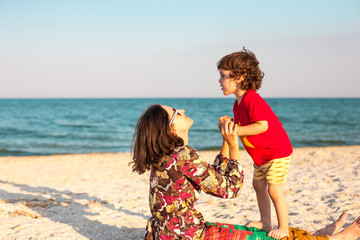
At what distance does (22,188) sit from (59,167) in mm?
2648

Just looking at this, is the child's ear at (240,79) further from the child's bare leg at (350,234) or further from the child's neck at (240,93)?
→ the child's bare leg at (350,234)

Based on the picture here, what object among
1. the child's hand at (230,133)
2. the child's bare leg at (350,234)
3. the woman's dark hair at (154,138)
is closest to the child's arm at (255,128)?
the child's hand at (230,133)

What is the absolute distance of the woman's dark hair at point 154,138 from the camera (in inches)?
89.1

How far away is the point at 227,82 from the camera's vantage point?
9.45 feet

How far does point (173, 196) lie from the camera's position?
2.32m

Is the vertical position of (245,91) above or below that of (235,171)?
above

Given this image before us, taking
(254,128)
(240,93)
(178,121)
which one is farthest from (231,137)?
(240,93)

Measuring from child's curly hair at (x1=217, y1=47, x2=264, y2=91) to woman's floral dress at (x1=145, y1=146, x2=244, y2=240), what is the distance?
80cm

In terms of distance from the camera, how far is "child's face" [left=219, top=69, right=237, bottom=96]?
2857 mm

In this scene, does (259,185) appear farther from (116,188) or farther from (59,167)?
(59,167)

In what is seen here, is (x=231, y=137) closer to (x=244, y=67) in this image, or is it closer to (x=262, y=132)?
(x=262, y=132)

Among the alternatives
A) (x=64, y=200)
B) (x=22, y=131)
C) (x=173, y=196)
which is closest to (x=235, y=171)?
(x=173, y=196)

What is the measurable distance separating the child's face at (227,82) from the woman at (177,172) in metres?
0.54

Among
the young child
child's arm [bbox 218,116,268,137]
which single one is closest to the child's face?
the young child
